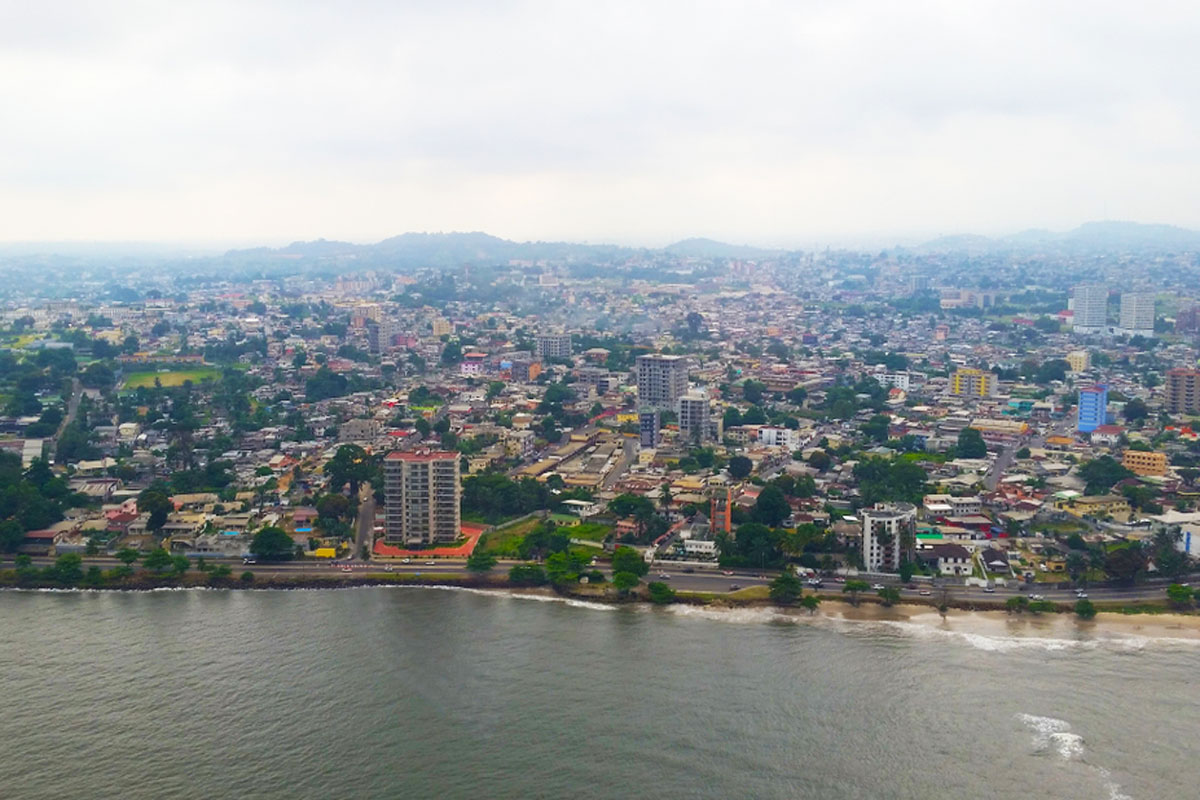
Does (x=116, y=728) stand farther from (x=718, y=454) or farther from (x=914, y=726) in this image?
(x=718, y=454)

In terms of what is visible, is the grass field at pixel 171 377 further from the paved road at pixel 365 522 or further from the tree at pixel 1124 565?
the tree at pixel 1124 565

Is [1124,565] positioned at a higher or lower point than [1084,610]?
higher

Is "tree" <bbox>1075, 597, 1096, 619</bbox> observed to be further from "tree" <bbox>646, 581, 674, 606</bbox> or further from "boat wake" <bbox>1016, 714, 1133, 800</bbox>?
"tree" <bbox>646, 581, 674, 606</bbox>

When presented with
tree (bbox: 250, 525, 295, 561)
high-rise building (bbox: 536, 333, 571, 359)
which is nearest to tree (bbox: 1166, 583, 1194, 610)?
tree (bbox: 250, 525, 295, 561)

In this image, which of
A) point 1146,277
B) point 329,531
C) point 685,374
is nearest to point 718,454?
point 685,374

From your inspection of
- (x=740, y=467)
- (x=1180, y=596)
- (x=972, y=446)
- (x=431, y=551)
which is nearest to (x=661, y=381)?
(x=740, y=467)

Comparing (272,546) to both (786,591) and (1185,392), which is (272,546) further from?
(1185,392)
